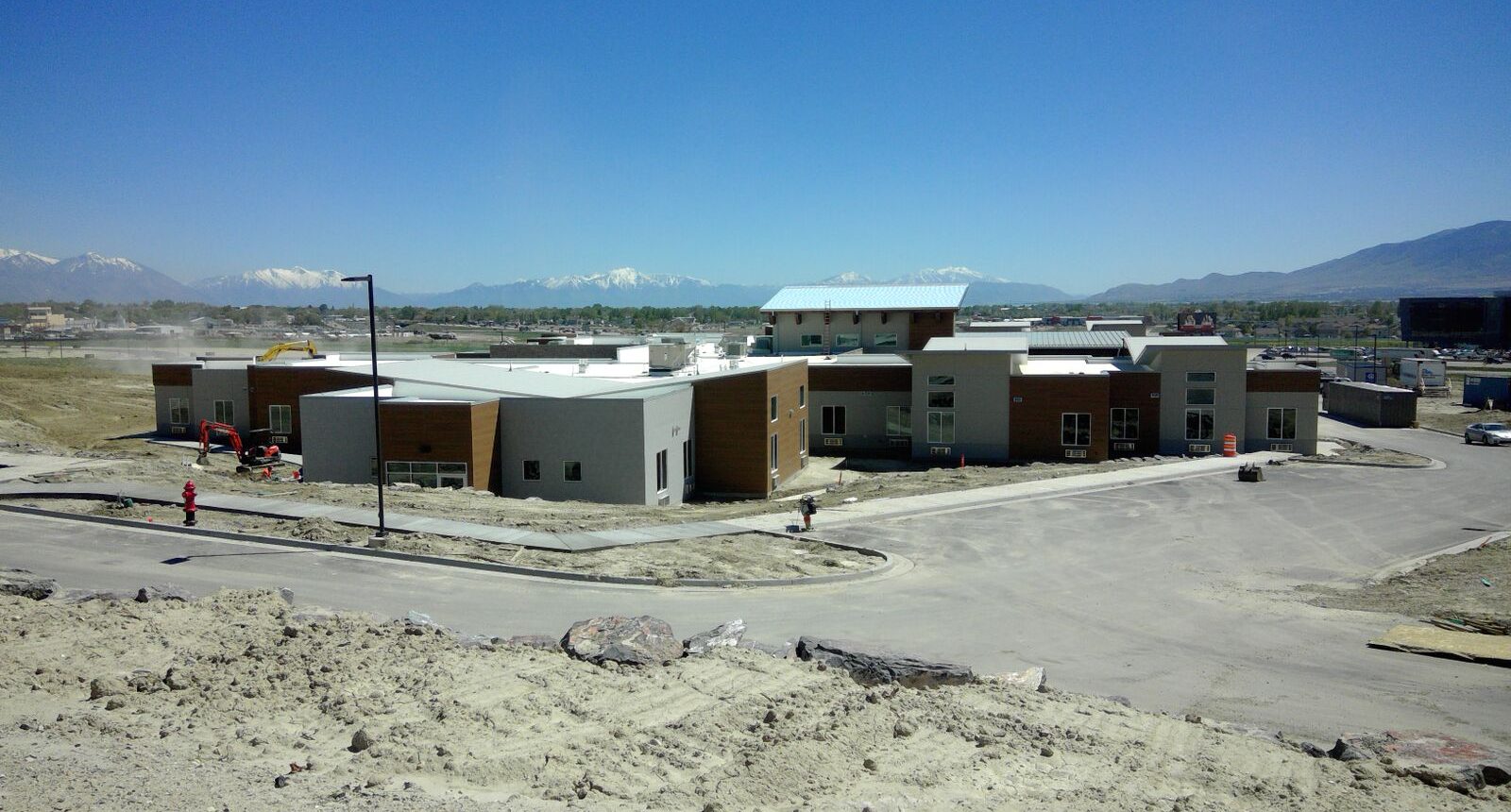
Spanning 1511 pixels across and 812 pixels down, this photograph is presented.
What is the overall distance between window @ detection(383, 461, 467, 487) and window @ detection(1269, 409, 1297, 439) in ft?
116

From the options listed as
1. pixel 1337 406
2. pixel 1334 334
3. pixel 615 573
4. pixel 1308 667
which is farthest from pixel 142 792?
pixel 1334 334

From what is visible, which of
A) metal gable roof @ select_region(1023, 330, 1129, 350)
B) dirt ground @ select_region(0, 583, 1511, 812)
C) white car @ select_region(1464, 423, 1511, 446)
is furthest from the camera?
metal gable roof @ select_region(1023, 330, 1129, 350)

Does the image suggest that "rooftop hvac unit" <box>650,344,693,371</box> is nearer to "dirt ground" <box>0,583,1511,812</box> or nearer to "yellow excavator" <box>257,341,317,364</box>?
"yellow excavator" <box>257,341,317,364</box>

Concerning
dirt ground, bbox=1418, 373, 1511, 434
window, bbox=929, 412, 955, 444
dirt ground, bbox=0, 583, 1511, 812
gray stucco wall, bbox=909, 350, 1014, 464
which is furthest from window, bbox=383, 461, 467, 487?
dirt ground, bbox=1418, 373, 1511, 434

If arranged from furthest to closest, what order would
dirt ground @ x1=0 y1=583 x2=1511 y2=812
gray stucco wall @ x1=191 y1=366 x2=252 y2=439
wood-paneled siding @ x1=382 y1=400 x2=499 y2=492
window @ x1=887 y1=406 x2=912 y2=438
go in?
gray stucco wall @ x1=191 y1=366 x2=252 y2=439, window @ x1=887 y1=406 x2=912 y2=438, wood-paneled siding @ x1=382 y1=400 x2=499 y2=492, dirt ground @ x1=0 y1=583 x2=1511 y2=812

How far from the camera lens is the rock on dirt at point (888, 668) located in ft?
38.5

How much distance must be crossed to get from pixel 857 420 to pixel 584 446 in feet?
60.9

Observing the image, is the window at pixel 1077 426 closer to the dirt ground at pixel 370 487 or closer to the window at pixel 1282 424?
the dirt ground at pixel 370 487

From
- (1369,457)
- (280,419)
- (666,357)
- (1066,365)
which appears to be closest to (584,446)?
(666,357)

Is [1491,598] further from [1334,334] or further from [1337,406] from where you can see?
[1334,334]

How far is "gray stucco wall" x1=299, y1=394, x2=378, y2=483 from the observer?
31.1 m

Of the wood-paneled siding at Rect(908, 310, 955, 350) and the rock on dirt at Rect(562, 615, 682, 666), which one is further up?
the wood-paneled siding at Rect(908, 310, 955, 350)

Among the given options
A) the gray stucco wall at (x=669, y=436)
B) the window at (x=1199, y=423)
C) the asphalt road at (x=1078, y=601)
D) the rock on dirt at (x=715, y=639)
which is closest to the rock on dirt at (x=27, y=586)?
the asphalt road at (x=1078, y=601)

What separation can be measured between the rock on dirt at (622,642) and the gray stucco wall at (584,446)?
1702cm
